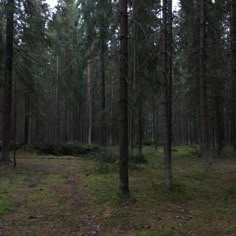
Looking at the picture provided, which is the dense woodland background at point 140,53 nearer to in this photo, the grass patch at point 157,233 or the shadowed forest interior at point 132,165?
the shadowed forest interior at point 132,165

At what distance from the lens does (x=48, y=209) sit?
8523 mm

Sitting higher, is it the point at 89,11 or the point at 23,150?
the point at 89,11

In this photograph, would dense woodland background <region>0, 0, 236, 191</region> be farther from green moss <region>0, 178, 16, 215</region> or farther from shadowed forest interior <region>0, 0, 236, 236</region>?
green moss <region>0, 178, 16, 215</region>

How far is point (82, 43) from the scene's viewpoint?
29.8 metres

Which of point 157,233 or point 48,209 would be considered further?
point 48,209

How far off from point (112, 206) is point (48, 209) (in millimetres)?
1454

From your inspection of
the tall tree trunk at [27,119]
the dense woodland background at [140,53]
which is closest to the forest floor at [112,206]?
the dense woodland background at [140,53]

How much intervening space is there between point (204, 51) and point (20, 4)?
885cm

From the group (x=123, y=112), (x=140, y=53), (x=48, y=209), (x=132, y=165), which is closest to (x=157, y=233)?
(x=48, y=209)

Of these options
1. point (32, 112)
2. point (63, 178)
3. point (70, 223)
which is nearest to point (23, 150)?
point (32, 112)

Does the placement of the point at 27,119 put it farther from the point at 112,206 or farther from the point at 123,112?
the point at 112,206

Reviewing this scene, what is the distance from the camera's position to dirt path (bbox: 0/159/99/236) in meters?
6.92

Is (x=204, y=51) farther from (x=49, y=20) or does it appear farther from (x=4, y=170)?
(x=4, y=170)

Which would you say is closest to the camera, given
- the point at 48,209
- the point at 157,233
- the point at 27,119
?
the point at 157,233
